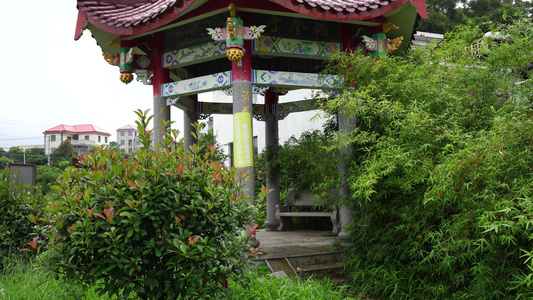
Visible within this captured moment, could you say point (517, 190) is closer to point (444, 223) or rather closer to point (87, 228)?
point (444, 223)

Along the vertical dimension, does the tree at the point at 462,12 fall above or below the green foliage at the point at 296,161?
above

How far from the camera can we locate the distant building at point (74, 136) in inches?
2274

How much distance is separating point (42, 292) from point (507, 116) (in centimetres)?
428

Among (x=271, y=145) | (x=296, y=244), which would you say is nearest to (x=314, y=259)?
(x=296, y=244)

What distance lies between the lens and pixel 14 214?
17.1ft

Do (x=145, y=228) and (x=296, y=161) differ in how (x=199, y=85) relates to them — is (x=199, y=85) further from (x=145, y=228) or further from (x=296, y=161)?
(x=145, y=228)

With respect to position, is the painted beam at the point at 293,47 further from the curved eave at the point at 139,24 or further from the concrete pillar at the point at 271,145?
the concrete pillar at the point at 271,145

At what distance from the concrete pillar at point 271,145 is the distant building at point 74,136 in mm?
53620

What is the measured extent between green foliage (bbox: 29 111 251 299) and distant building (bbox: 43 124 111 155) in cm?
5833

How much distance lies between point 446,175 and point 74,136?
6223 cm

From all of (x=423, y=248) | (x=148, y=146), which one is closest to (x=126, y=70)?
(x=148, y=146)

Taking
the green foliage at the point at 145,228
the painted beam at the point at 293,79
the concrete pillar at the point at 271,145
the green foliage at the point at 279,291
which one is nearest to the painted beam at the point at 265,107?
the concrete pillar at the point at 271,145

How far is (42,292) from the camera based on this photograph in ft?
12.8

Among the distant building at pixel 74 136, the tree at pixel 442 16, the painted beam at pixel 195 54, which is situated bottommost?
the painted beam at pixel 195 54
